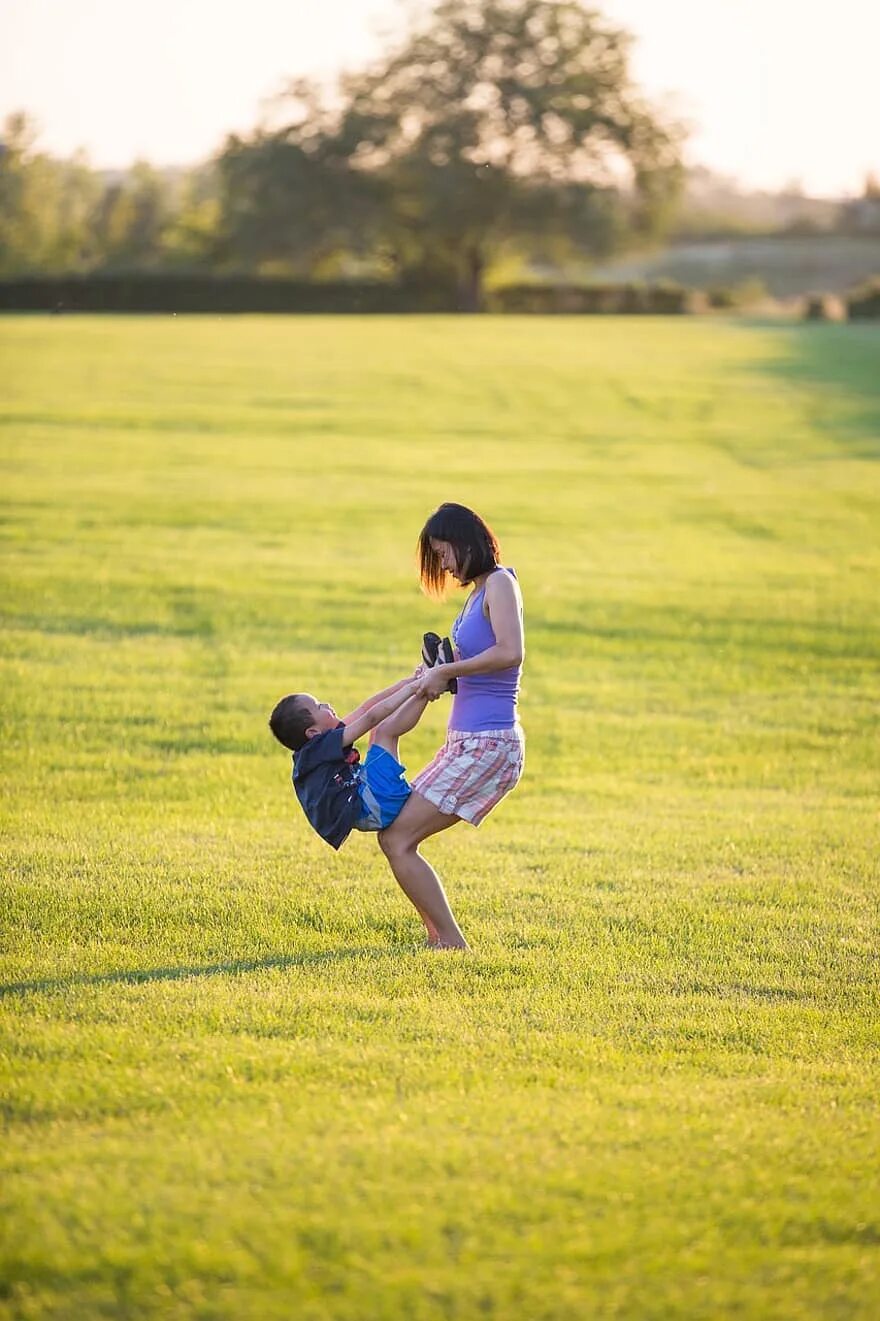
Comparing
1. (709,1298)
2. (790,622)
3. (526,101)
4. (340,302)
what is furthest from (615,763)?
(526,101)

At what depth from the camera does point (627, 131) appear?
101m

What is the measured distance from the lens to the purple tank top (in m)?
6.93

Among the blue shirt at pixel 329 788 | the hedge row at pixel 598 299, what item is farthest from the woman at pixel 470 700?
the hedge row at pixel 598 299

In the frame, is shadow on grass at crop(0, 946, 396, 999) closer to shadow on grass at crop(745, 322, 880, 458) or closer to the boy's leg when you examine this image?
the boy's leg

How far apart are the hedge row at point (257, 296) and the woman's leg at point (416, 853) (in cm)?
7524

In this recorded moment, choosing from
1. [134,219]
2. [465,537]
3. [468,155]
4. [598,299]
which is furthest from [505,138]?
[465,537]

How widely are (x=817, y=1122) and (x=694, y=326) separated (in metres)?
60.3

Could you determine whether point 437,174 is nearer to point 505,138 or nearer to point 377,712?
point 505,138

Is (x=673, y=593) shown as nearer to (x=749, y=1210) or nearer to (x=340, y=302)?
(x=749, y=1210)

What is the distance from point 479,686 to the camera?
6.98m

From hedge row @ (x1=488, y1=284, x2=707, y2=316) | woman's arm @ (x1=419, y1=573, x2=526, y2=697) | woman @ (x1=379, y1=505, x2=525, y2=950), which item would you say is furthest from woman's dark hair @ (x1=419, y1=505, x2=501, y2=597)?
hedge row @ (x1=488, y1=284, x2=707, y2=316)

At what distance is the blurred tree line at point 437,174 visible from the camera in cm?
9244

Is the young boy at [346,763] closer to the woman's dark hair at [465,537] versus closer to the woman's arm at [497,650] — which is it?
the woman's arm at [497,650]

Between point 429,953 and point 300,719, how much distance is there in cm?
122
